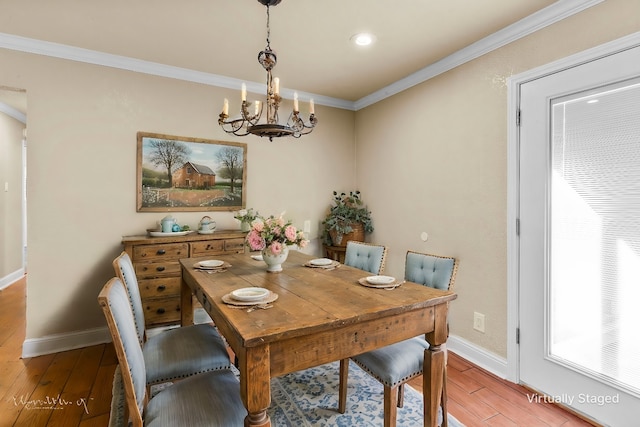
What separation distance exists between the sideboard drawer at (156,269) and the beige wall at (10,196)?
340cm

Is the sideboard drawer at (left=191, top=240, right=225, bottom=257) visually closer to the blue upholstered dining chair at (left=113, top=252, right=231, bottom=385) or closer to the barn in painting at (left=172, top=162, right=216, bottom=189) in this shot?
the barn in painting at (left=172, top=162, right=216, bottom=189)

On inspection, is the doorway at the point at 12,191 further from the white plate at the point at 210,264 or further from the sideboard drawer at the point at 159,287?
the white plate at the point at 210,264

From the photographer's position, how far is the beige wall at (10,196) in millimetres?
4621

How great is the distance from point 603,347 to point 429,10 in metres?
2.34

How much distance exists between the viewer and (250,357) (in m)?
1.15

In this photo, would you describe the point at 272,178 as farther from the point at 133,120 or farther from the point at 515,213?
the point at 515,213

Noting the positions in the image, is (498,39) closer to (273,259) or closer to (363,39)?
(363,39)

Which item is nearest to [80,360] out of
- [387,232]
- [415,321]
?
[415,321]

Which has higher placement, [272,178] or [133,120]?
[133,120]

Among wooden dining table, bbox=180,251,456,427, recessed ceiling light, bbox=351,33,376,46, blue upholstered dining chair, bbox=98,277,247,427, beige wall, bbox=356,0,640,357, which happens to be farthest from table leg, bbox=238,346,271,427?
recessed ceiling light, bbox=351,33,376,46

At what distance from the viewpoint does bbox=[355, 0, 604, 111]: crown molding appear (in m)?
2.05

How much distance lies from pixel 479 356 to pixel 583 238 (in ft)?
3.96
